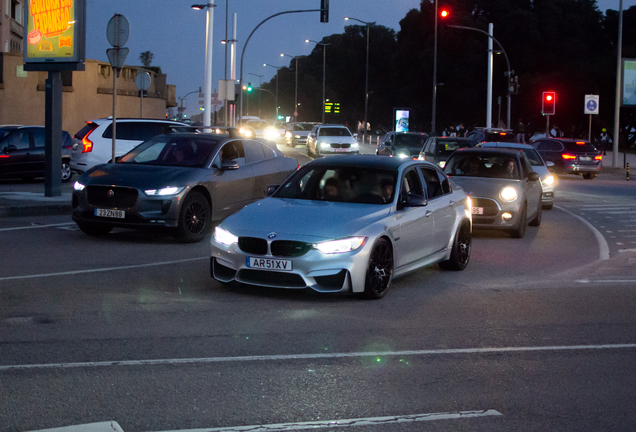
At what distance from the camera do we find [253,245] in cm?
834

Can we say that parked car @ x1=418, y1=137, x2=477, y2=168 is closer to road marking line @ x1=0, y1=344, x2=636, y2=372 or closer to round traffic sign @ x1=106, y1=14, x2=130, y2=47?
round traffic sign @ x1=106, y1=14, x2=130, y2=47

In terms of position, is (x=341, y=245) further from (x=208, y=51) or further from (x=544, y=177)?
(x=208, y=51)

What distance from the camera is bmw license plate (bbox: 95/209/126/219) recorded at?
1230 cm

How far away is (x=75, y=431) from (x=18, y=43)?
194ft

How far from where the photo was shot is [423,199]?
30.3 feet

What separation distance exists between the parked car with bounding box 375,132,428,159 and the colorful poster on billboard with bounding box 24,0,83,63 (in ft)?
59.2

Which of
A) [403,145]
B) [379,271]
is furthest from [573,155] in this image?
[379,271]

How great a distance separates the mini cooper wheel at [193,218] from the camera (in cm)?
1259

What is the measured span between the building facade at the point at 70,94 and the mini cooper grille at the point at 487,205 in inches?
1100

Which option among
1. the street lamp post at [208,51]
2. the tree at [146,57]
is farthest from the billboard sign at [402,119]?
the tree at [146,57]

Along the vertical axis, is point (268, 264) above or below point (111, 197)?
below

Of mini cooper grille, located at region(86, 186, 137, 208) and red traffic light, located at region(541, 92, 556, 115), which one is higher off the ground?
red traffic light, located at region(541, 92, 556, 115)

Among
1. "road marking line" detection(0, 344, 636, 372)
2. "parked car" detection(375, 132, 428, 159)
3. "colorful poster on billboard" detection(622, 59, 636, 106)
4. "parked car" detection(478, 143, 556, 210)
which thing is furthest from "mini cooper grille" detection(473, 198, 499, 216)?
"colorful poster on billboard" detection(622, 59, 636, 106)

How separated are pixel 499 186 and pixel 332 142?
27320 mm
